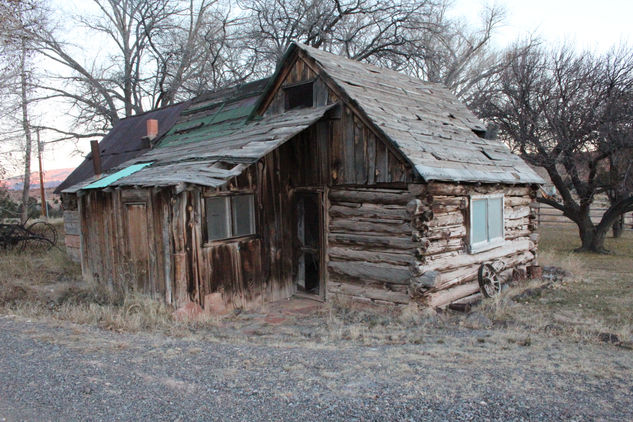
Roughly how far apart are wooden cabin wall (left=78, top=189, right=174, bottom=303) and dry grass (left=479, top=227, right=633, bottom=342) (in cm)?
554

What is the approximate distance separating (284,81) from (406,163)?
3.93m

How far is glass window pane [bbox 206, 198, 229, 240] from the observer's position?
8.45m

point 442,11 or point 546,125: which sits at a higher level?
point 442,11

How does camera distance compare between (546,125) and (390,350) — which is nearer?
(390,350)

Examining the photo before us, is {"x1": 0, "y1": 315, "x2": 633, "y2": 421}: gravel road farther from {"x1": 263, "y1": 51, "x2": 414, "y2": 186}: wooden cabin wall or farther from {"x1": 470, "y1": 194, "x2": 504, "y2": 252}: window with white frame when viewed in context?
{"x1": 470, "y1": 194, "x2": 504, "y2": 252}: window with white frame

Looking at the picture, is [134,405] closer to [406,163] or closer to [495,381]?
[495,381]

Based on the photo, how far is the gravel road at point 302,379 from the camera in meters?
4.03

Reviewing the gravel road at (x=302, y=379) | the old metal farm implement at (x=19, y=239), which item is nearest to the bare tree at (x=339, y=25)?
the old metal farm implement at (x=19, y=239)

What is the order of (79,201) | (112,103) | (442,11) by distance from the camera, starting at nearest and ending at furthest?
(79,201) < (442,11) < (112,103)

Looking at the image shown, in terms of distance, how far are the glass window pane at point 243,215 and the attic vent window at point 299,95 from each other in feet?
8.31

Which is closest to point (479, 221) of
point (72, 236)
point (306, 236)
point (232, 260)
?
point (306, 236)

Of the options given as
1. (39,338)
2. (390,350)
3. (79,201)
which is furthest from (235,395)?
(79,201)

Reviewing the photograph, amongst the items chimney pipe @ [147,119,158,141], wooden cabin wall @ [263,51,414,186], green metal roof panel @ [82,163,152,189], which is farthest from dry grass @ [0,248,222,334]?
chimney pipe @ [147,119,158,141]

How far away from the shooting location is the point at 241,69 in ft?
91.7
